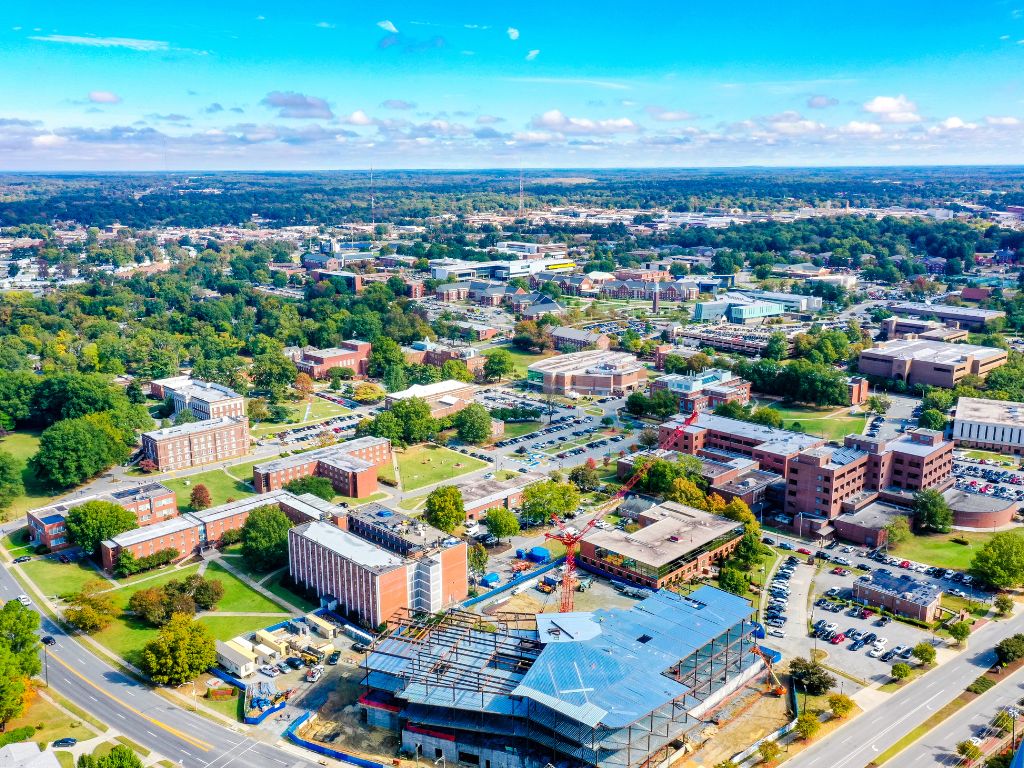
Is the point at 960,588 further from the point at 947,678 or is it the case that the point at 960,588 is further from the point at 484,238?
the point at 484,238

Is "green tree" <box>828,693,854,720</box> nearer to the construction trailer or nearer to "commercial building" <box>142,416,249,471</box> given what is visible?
the construction trailer

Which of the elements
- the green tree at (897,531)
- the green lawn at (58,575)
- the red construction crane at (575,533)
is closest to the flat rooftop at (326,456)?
the green lawn at (58,575)

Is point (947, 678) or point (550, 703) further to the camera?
point (947, 678)

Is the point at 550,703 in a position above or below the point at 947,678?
above

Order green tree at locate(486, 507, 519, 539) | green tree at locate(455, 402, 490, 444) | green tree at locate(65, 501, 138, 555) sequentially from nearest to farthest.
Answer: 1. green tree at locate(65, 501, 138, 555)
2. green tree at locate(486, 507, 519, 539)
3. green tree at locate(455, 402, 490, 444)

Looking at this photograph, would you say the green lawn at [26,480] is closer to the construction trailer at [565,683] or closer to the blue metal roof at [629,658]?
the construction trailer at [565,683]

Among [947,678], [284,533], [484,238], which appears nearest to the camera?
[947,678]

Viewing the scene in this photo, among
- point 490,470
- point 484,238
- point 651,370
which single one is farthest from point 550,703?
point 484,238

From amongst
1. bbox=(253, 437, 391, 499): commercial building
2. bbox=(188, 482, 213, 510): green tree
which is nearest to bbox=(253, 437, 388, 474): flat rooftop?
bbox=(253, 437, 391, 499): commercial building
